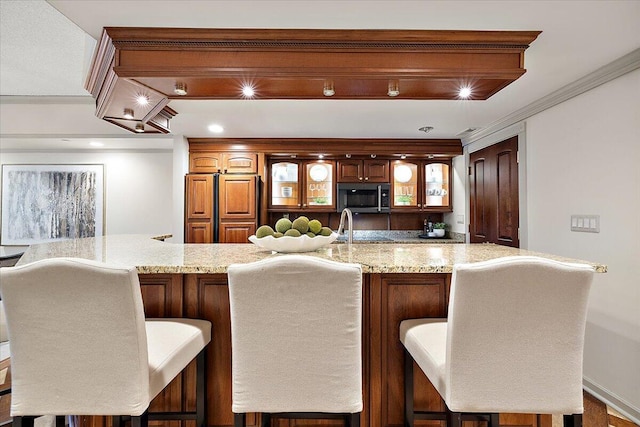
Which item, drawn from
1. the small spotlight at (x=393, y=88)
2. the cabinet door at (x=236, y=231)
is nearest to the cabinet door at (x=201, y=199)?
the cabinet door at (x=236, y=231)

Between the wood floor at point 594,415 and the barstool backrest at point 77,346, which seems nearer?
the barstool backrest at point 77,346

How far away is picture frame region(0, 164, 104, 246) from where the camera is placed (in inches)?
203

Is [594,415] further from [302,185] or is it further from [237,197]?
[237,197]

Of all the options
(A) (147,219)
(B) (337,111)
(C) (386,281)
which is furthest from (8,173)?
(C) (386,281)

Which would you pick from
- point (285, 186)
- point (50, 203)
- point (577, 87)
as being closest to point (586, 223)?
point (577, 87)

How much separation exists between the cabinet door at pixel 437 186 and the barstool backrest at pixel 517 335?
3958 mm

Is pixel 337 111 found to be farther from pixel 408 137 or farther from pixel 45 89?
pixel 45 89

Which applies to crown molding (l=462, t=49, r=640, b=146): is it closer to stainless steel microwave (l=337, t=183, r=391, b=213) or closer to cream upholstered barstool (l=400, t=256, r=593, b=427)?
stainless steel microwave (l=337, t=183, r=391, b=213)

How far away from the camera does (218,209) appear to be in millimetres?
4457

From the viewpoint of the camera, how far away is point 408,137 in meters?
4.58

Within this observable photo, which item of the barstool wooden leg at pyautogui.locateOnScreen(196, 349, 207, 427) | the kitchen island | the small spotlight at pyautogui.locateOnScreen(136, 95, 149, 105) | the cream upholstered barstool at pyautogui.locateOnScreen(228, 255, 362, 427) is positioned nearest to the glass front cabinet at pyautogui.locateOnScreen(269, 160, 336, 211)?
the small spotlight at pyautogui.locateOnScreen(136, 95, 149, 105)

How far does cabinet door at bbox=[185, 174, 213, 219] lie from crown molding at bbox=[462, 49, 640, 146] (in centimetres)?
339

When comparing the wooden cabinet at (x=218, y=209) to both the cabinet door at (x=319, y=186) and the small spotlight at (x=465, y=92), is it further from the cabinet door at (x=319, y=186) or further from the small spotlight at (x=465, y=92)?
the small spotlight at (x=465, y=92)

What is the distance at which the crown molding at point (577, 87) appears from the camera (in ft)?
7.11
